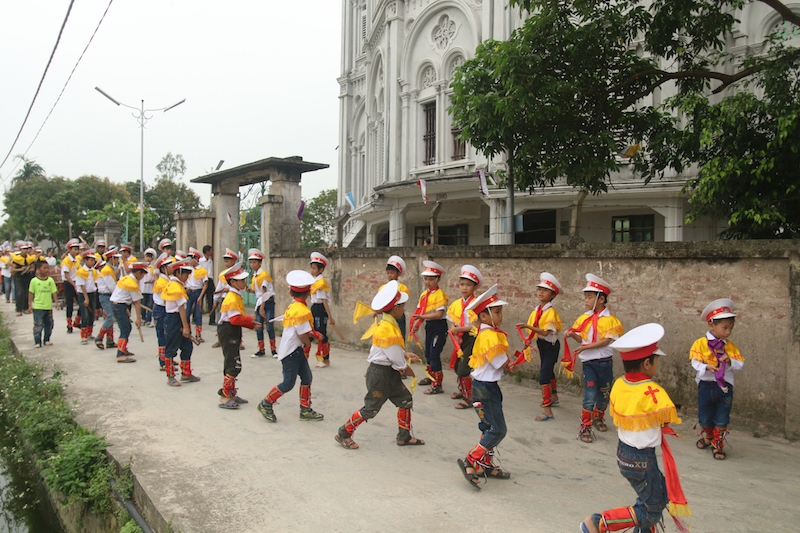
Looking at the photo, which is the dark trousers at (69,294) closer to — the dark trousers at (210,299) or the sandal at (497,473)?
the dark trousers at (210,299)

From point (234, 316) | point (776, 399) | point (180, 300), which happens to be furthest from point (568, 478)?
point (180, 300)

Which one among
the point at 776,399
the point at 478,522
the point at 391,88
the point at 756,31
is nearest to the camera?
the point at 478,522

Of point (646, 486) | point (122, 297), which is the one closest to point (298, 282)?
point (646, 486)

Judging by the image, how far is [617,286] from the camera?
739 centimetres

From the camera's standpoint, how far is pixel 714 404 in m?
5.64

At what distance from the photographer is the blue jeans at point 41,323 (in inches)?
445

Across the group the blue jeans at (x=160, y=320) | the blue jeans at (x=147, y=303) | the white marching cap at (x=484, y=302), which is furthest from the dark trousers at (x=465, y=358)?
the blue jeans at (x=147, y=303)

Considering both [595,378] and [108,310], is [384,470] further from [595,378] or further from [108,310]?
[108,310]

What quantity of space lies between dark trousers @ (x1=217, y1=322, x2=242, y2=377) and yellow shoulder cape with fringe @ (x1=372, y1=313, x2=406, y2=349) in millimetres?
2395

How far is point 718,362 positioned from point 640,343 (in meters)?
2.61

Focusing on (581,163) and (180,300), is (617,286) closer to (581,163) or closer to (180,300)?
(581,163)

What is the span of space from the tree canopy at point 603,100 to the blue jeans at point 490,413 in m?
4.31

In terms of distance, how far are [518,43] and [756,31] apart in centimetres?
1018

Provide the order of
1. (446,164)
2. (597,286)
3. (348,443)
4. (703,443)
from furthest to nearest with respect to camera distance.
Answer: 1. (446,164)
2. (597,286)
3. (703,443)
4. (348,443)
